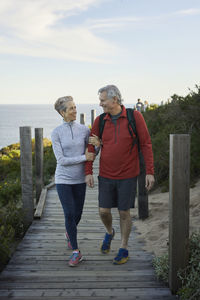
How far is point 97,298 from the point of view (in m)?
3.04

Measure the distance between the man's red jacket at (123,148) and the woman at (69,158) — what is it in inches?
9.2

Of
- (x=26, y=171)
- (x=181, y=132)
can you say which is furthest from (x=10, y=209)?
(x=181, y=132)

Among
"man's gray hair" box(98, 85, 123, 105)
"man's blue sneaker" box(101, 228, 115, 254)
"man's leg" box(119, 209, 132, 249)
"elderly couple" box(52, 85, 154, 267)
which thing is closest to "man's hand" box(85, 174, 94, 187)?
"elderly couple" box(52, 85, 154, 267)

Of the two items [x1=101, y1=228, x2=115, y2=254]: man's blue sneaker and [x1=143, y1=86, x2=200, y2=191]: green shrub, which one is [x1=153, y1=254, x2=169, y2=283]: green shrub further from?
[x1=143, y1=86, x2=200, y2=191]: green shrub

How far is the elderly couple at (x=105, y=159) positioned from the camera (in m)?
3.59

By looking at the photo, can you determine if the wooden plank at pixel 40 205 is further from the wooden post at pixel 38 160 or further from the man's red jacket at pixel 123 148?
the man's red jacket at pixel 123 148

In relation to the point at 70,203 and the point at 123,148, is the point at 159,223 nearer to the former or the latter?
the point at 70,203

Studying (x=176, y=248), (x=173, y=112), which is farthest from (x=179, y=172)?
(x=173, y=112)

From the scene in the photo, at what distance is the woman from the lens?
3740mm

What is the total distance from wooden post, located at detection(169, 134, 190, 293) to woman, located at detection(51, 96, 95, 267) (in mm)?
1067

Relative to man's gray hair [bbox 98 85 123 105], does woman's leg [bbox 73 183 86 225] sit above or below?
below

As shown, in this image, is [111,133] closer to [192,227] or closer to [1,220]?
[192,227]

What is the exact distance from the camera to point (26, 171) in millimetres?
5219

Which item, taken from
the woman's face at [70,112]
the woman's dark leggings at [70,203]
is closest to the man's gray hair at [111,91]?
the woman's face at [70,112]
